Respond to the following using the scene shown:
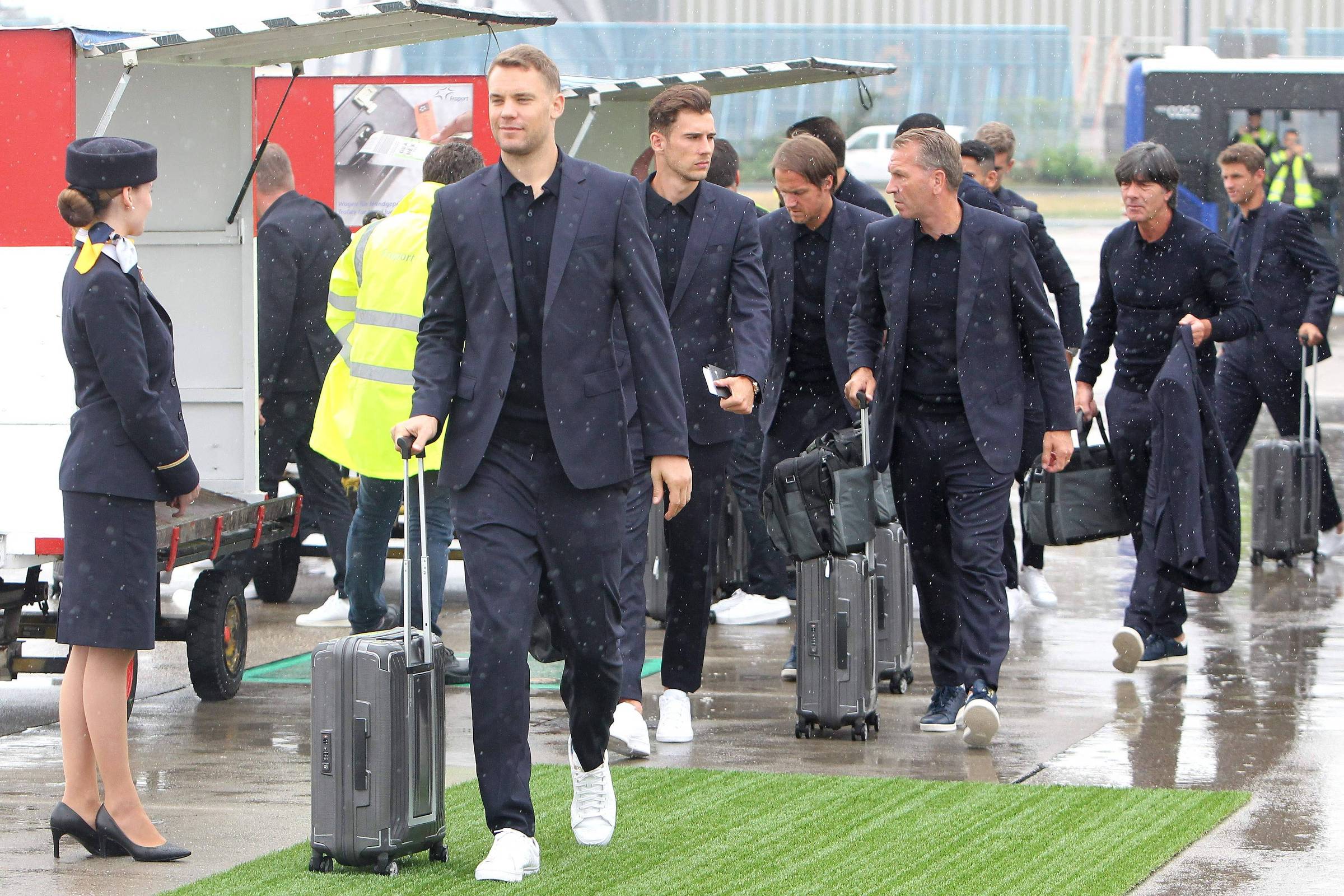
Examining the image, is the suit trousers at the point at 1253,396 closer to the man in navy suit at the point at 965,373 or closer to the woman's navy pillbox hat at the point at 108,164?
the man in navy suit at the point at 965,373

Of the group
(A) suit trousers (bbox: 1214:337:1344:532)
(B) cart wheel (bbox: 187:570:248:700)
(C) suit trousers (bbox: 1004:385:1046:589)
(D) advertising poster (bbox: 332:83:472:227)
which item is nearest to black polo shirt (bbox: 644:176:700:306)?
(C) suit trousers (bbox: 1004:385:1046:589)

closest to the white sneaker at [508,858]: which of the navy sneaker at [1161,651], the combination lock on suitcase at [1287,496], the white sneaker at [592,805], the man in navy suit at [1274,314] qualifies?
the white sneaker at [592,805]

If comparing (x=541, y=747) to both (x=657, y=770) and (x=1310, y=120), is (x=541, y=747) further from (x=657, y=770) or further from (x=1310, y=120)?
(x=1310, y=120)

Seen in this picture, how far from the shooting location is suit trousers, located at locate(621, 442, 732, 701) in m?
6.26

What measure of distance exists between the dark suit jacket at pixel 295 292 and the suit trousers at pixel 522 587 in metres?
4.32

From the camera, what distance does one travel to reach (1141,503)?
8.18 metres

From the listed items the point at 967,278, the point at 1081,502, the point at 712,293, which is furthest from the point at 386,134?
the point at 967,278

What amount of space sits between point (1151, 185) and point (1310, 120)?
56.5 ft

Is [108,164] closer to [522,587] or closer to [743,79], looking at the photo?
[522,587]

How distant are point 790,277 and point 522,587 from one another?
9.44 ft

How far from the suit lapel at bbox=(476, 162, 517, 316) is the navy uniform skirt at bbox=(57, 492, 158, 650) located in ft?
3.60

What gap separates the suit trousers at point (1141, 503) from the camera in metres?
8.14

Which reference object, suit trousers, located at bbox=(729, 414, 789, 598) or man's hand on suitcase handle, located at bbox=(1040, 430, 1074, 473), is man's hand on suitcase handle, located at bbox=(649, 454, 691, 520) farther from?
suit trousers, located at bbox=(729, 414, 789, 598)

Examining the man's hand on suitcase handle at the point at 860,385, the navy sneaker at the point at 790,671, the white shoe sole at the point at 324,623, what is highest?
the man's hand on suitcase handle at the point at 860,385
